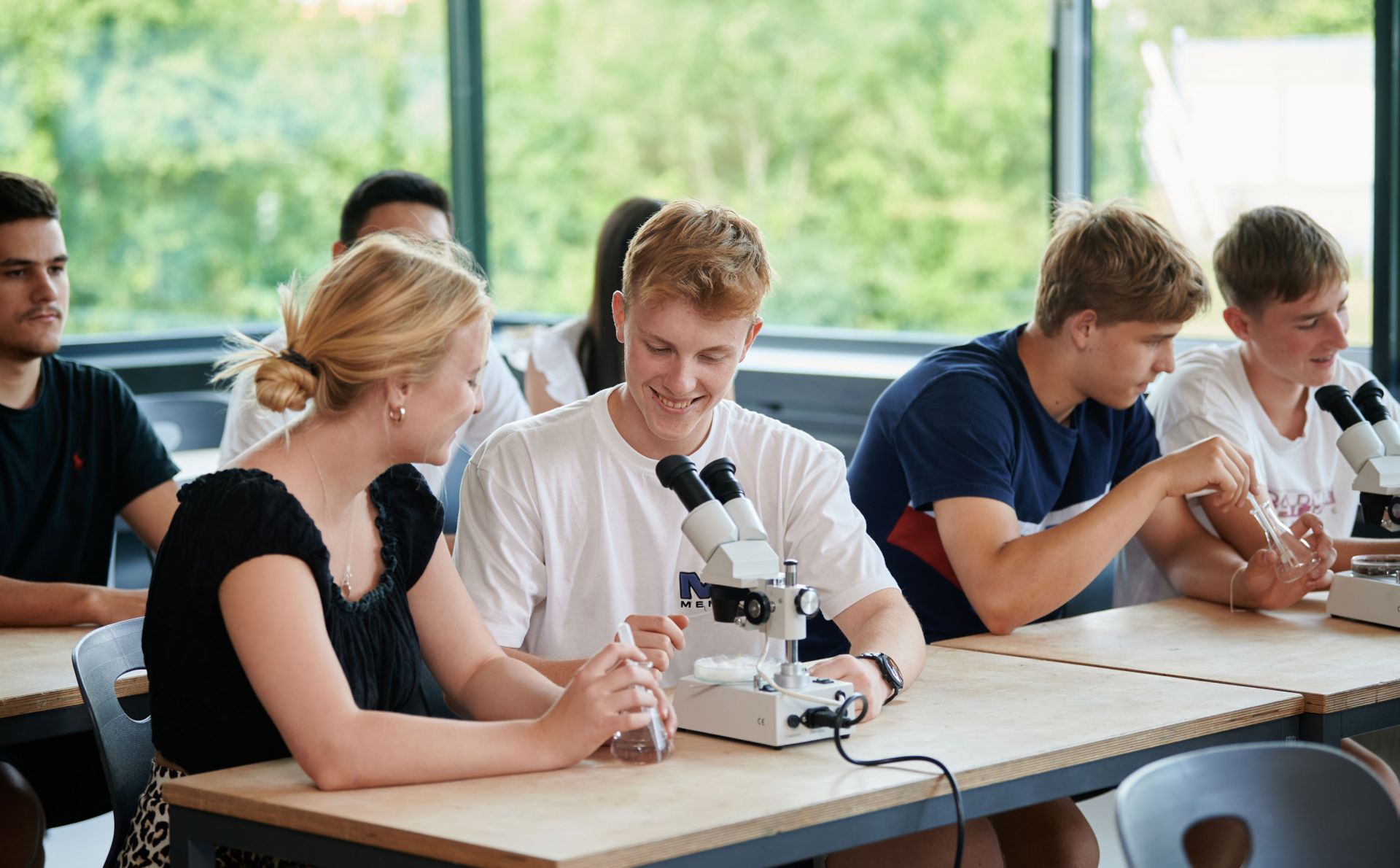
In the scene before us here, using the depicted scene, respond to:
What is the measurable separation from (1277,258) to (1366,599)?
0.71 metres

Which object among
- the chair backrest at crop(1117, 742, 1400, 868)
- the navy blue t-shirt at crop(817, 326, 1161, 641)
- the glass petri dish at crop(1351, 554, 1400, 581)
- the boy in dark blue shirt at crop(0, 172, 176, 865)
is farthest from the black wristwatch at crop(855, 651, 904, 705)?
the boy in dark blue shirt at crop(0, 172, 176, 865)

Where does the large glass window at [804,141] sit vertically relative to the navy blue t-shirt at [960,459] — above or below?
above

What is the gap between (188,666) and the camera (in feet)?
5.79

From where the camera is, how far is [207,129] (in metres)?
5.57

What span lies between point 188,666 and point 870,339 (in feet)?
11.9

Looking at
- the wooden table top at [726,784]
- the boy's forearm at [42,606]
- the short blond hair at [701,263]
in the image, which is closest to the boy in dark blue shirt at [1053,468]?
the wooden table top at [726,784]

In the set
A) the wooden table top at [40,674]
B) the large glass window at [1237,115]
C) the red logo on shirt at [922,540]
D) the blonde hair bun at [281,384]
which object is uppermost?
the large glass window at [1237,115]

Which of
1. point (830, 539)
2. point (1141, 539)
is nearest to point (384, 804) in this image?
point (830, 539)

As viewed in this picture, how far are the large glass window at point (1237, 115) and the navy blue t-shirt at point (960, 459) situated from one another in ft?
4.09

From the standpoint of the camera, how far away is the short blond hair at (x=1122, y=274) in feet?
8.42

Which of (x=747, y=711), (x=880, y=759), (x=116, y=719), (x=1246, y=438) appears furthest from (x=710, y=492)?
(x=1246, y=438)

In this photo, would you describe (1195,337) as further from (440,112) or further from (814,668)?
(440,112)

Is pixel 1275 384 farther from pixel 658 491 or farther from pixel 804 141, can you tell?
pixel 804 141

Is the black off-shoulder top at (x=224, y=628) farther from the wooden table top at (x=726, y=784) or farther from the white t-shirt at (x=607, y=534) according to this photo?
the white t-shirt at (x=607, y=534)
